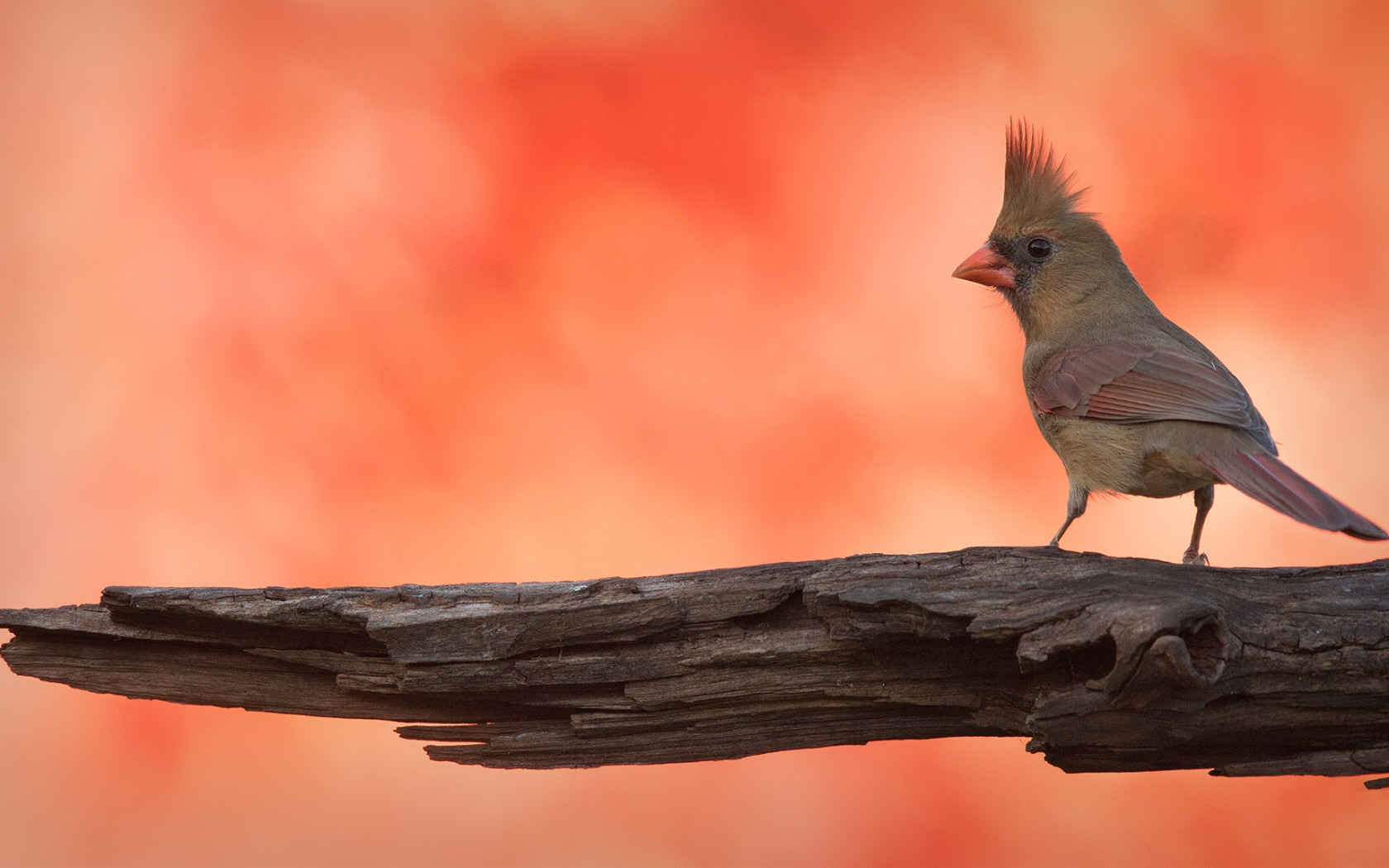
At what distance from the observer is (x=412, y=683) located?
2379mm

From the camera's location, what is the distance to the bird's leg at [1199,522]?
290cm

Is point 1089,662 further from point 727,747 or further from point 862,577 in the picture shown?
point 727,747

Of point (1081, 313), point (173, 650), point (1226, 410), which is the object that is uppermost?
point (1081, 313)

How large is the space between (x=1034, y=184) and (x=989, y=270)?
0.28 metres

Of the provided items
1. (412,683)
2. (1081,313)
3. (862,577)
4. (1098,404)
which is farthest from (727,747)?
(1081,313)

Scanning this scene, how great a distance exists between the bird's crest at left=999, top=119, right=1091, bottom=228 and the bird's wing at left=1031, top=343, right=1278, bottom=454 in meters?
0.45

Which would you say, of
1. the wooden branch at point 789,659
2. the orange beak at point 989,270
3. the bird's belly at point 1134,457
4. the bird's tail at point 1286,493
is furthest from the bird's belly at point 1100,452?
the orange beak at point 989,270

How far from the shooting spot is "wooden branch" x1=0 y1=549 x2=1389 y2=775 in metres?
2.15

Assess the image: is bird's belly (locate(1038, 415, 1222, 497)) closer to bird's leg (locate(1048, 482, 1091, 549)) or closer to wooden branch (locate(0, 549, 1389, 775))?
bird's leg (locate(1048, 482, 1091, 549))

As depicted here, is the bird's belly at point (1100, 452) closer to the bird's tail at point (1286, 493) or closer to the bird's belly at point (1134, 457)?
the bird's belly at point (1134, 457)

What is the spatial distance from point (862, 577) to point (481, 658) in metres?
0.84

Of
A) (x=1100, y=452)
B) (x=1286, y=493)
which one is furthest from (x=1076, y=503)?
(x=1286, y=493)

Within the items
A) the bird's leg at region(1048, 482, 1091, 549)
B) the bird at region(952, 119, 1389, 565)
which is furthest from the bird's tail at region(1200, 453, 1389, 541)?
the bird's leg at region(1048, 482, 1091, 549)

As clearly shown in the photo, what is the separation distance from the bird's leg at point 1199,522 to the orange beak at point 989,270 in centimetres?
81
